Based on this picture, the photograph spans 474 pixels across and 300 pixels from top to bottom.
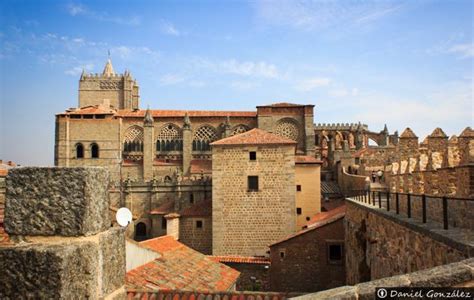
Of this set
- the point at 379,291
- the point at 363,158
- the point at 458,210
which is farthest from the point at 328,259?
the point at 363,158

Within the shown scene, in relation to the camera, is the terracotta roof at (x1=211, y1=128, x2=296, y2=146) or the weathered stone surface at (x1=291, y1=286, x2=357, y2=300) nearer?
the weathered stone surface at (x1=291, y1=286, x2=357, y2=300)

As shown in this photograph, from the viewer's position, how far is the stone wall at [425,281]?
228 centimetres

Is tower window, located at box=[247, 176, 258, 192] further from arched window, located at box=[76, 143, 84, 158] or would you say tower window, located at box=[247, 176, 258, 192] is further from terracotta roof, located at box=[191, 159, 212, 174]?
arched window, located at box=[76, 143, 84, 158]

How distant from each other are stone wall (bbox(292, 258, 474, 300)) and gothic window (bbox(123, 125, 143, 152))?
3951 centimetres

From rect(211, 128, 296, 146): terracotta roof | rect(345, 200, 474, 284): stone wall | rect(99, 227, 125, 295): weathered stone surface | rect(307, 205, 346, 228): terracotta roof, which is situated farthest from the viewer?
rect(211, 128, 296, 146): terracotta roof

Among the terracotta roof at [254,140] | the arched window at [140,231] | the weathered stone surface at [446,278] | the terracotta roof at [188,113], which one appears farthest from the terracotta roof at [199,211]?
the weathered stone surface at [446,278]

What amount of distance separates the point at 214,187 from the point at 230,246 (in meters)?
3.46

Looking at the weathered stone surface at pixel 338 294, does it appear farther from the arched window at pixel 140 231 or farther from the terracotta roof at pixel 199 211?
the arched window at pixel 140 231

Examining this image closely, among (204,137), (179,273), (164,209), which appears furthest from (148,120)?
(179,273)

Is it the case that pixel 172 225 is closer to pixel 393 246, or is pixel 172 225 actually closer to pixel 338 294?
pixel 393 246

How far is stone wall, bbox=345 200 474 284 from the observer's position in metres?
4.85

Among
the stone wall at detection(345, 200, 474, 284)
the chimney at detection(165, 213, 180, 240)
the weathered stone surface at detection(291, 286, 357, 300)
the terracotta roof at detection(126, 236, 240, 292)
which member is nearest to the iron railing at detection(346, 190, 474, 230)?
the stone wall at detection(345, 200, 474, 284)

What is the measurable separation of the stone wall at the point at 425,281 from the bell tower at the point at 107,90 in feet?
179

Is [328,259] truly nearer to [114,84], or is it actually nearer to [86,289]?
Answer: [86,289]
